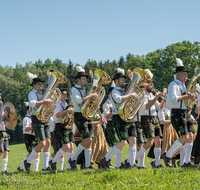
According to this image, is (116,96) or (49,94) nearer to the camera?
(116,96)

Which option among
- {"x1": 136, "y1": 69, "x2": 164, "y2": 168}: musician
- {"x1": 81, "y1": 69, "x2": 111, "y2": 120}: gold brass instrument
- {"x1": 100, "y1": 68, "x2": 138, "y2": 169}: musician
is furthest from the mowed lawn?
{"x1": 136, "y1": 69, "x2": 164, "y2": 168}: musician

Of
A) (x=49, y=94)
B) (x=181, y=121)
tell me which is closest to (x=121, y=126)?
(x=181, y=121)

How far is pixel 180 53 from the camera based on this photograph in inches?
1884

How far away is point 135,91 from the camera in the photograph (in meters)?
7.64

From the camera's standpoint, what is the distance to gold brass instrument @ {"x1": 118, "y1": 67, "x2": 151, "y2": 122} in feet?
24.6

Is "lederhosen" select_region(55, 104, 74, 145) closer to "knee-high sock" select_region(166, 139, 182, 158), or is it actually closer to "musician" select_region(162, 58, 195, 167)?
"knee-high sock" select_region(166, 139, 182, 158)

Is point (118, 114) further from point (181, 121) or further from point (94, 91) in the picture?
point (181, 121)

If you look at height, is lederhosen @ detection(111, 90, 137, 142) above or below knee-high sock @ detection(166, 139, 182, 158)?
above

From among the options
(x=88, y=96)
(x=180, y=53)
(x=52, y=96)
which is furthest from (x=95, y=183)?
(x=180, y=53)

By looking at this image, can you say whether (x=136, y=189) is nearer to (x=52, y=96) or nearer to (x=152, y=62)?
(x=52, y=96)

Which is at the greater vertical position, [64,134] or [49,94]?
[49,94]

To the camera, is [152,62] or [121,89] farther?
[152,62]

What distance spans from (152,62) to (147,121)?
140 ft

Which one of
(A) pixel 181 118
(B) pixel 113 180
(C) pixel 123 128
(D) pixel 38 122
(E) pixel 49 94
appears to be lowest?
(B) pixel 113 180
